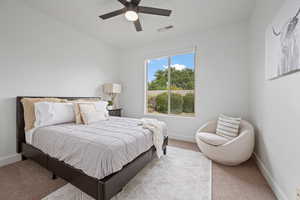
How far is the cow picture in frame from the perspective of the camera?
116 cm

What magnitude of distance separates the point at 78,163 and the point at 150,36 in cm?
328

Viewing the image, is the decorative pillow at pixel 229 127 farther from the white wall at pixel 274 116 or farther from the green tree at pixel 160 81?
the green tree at pixel 160 81

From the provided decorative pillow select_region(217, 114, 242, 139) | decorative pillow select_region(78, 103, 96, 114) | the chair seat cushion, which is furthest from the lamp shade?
decorative pillow select_region(217, 114, 242, 139)

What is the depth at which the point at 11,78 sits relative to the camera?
2.11 metres

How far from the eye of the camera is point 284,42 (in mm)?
1348

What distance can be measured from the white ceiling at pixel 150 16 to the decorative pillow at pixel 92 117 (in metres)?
2.01

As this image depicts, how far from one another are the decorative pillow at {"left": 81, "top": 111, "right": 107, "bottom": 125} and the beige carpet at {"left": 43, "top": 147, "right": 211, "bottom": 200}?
99 cm

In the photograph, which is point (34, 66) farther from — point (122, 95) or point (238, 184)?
point (238, 184)

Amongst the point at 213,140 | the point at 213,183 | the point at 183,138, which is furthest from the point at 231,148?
the point at 183,138

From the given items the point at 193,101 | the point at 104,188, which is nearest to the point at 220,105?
the point at 193,101

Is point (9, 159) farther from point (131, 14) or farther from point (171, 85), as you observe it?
point (171, 85)

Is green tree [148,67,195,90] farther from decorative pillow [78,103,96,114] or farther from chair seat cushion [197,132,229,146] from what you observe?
decorative pillow [78,103,96,114]

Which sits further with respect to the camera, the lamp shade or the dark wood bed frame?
the lamp shade

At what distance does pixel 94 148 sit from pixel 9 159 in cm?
204
